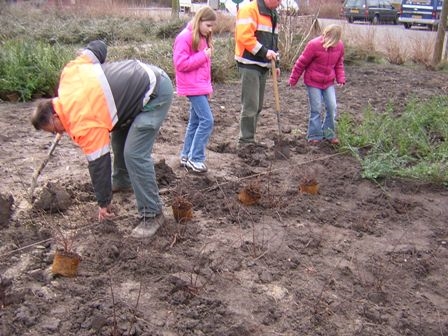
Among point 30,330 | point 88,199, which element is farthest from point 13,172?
point 30,330

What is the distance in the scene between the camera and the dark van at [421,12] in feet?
75.9

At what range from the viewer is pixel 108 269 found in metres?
3.59

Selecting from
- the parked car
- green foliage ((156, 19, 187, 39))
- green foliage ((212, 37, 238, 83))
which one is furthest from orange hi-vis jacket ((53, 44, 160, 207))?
the parked car

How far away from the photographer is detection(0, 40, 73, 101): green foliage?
772cm

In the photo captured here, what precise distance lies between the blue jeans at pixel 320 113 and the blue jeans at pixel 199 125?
1.57 meters

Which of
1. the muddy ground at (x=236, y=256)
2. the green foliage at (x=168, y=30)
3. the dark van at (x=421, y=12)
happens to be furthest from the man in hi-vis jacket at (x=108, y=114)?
the dark van at (x=421, y=12)

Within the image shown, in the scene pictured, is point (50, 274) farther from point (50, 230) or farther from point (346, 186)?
point (346, 186)

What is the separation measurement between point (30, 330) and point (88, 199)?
5.98ft

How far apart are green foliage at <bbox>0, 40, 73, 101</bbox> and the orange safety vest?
15.2 ft

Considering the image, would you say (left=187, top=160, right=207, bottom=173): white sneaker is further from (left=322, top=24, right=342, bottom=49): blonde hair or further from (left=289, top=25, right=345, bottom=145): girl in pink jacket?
(left=322, top=24, right=342, bottom=49): blonde hair

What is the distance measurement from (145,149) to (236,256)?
1.03m

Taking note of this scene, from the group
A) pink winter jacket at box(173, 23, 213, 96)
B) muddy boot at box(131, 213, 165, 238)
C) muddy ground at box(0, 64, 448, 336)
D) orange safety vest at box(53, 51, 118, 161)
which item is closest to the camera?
muddy ground at box(0, 64, 448, 336)

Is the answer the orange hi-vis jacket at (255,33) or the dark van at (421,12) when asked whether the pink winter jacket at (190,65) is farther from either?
the dark van at (421,12)

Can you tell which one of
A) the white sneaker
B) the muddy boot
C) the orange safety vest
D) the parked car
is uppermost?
the parked car
